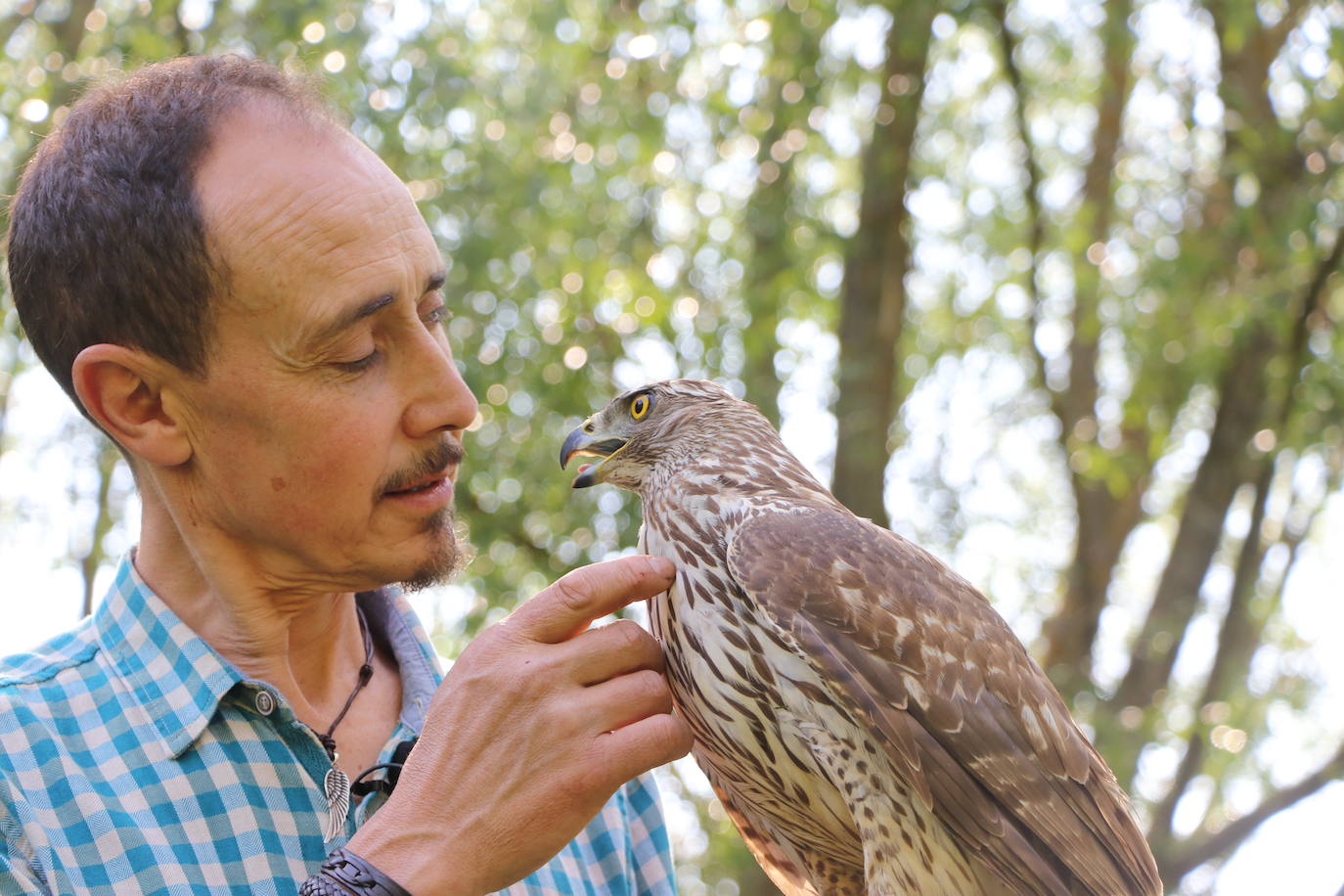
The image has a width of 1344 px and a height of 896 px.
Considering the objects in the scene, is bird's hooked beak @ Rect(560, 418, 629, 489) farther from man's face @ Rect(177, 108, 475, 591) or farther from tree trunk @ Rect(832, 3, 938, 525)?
tree trunk @ Rect(832, 3, 938, 525)

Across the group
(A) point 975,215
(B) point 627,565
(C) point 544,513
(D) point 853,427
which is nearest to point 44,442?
(C) point 544,513

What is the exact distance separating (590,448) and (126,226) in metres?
1.17

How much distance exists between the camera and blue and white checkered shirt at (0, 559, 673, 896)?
2109 millimetres

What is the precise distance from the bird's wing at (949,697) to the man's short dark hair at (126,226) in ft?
3.55

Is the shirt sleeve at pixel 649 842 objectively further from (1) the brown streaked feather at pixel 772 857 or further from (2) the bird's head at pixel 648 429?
(2) the bird's head at pixel 648 429

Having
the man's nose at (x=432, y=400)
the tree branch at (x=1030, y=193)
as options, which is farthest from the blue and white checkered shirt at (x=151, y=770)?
the tree branch at (x=1030, y=193)

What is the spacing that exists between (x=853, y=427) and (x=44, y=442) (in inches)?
214

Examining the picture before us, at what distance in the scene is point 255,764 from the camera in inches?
92.3

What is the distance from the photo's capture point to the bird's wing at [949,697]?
2.35 m

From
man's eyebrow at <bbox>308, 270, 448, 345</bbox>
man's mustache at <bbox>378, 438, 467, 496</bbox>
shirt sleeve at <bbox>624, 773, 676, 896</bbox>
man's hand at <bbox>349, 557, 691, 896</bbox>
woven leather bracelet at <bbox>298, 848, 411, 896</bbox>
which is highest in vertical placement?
man's eyebrow at <bbox>308, 270, 448, 345</bbox>

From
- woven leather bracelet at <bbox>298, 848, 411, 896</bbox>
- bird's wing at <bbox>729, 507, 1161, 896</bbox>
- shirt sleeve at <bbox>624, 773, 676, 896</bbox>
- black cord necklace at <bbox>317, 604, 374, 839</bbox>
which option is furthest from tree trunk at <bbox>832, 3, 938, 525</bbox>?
woven leather bracelet at <bbox>298, 848, 411, 896</bbox>

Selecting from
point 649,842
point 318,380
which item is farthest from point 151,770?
point 649,842

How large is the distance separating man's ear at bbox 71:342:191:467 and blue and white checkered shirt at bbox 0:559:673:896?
0.29 meters

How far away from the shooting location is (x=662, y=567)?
238 cm
